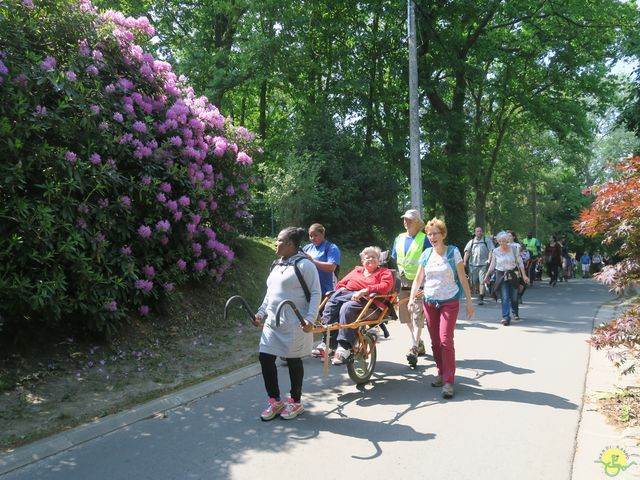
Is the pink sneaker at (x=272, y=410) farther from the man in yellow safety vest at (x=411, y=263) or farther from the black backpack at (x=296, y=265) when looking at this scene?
the man in yellow safety vest at (x=411, y=263)

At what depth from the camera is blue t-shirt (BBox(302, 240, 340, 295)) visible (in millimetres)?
7125

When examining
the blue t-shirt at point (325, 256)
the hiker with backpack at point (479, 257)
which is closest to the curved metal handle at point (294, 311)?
the blue t-shirt at point (325, 256)

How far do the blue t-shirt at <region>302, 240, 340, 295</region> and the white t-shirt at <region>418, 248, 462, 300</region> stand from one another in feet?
5.04

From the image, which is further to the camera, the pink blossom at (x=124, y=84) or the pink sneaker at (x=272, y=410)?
the pink blossom at (x=124, y=84)

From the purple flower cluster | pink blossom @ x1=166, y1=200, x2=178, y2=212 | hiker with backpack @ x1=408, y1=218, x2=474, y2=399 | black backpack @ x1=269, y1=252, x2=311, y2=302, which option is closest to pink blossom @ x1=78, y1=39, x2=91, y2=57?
pink blossom @ x1=166, y1=200, x2=178, y2=212

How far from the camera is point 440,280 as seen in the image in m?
5.75

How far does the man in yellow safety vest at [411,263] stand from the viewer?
7008mm

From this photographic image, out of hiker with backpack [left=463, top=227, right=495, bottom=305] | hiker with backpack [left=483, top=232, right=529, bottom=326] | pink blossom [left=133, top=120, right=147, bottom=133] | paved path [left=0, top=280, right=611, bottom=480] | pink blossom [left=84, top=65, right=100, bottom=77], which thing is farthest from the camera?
hiker with backpack [left=463, top=227, right=495, bottom=305]

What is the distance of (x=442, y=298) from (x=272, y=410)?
7.03 ft

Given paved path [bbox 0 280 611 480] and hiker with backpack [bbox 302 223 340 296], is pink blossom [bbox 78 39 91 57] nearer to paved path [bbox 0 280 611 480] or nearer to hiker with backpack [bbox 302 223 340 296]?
hiker with backpack [bbox 302 223 340 296]

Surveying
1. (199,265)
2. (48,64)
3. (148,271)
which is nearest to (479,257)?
(199,265)

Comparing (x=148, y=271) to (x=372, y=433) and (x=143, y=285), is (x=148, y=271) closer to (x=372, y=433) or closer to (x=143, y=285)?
(x=143, y=285)

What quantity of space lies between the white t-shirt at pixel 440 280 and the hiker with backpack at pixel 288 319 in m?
1.50

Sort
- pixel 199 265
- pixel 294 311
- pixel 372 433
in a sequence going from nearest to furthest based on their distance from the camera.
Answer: pixel 372 433 < pixel 294 311 < pixel 199 265
